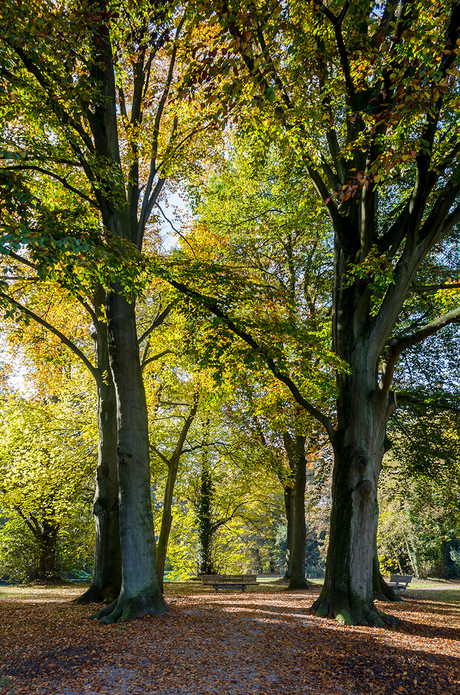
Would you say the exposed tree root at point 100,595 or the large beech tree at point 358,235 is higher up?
the large beech tree at point 358,235

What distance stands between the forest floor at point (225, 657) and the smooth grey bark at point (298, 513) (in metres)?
8.58

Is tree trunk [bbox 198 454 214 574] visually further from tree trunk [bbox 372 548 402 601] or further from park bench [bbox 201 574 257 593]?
tree trunk [bbox 372 548 402 601]

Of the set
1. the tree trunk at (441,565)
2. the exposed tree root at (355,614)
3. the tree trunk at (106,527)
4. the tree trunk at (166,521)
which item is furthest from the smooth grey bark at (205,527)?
the tree trunk at (441,565)

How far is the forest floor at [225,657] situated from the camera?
15.6ft

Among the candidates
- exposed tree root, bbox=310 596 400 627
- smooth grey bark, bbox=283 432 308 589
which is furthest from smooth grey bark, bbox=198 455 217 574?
exposed tree root, bbox=310 596 400 627

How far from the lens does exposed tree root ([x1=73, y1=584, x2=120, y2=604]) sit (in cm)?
988

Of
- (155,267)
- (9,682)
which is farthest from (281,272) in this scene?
(9,682)

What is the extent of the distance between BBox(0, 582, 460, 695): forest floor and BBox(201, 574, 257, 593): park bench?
26.0ft

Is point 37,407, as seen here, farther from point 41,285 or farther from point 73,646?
point 73,646

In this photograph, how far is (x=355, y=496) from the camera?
8.02 meters

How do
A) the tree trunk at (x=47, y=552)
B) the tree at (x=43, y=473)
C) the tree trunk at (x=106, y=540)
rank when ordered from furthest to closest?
the tree trunk at (x=47, y=552)
the tree at (x=43, y=473)
the tree trunk at (x=106, y=540)

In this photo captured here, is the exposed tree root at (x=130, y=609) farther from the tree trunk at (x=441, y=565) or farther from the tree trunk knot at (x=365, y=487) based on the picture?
the tree trunk at (x=441, y=565)

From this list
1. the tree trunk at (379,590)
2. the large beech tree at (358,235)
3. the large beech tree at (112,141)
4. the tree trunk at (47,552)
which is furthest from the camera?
the tree trunk at (47,552)

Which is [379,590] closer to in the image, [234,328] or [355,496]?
[355,496]
